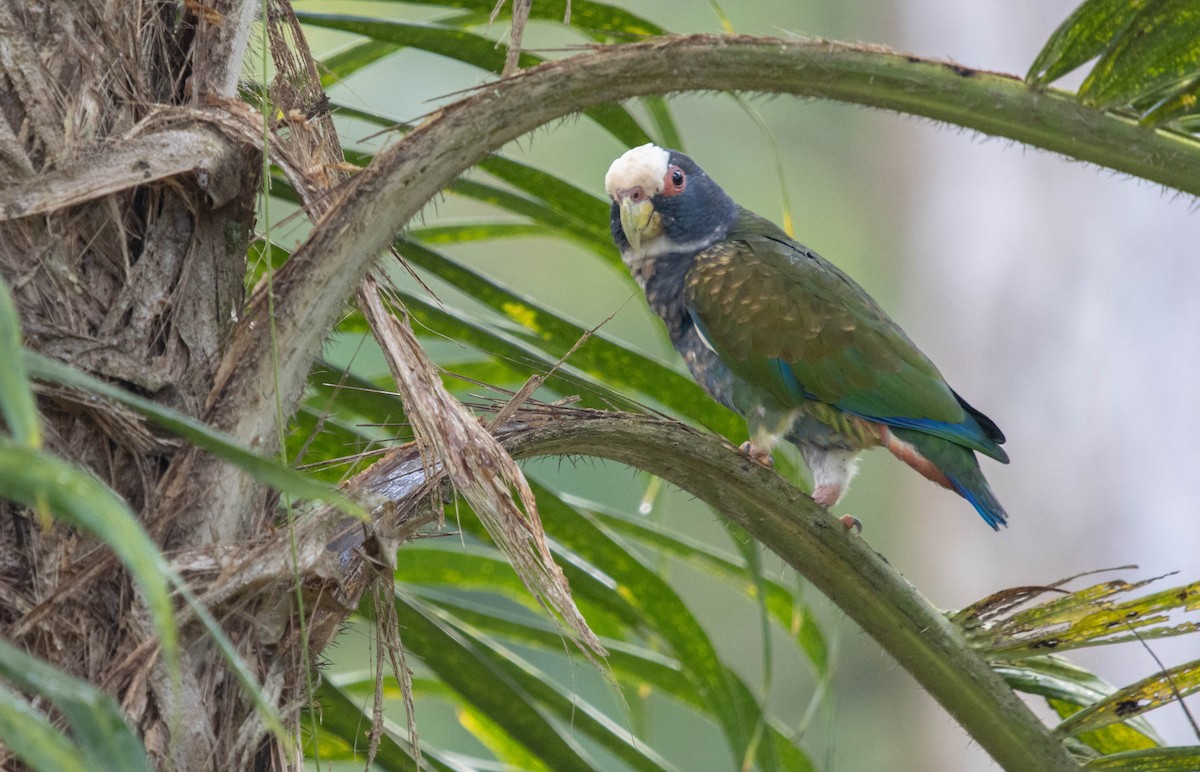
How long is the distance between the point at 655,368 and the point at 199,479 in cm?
64

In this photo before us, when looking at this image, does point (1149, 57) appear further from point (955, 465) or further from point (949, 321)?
point (949, 321)

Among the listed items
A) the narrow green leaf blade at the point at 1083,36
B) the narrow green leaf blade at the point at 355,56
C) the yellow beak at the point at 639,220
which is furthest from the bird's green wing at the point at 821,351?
the narrow green leaf blade at the point at 1083,36

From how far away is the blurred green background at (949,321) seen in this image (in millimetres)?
4504

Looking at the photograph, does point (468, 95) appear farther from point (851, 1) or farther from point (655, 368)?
point (851, 1)

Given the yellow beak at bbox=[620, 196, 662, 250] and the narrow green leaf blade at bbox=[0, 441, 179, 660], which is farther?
the yellow beak at bbox=[620, 196, 662, 250]

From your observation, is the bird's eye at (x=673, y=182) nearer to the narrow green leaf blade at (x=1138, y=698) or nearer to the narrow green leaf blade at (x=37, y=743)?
the narrow green leaf blade at (x=1138, y=698)

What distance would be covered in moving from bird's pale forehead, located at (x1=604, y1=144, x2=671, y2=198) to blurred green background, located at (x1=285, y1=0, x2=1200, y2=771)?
4.82 feet

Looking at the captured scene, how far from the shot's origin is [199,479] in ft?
2.49

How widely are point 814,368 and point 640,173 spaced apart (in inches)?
19.3

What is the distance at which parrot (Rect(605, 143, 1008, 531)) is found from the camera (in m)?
1.72

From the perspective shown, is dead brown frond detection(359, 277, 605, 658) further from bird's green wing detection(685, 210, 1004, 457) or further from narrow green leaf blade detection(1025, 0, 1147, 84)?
bird's green wing detection(685, 210, 1004, 457)

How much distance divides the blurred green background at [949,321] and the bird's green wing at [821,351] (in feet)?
5.03

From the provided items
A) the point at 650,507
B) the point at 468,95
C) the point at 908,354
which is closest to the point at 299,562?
the point at 468,95

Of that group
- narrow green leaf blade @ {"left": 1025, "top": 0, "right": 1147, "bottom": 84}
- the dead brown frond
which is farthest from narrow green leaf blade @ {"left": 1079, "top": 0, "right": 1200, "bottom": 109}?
the dead brown frond
